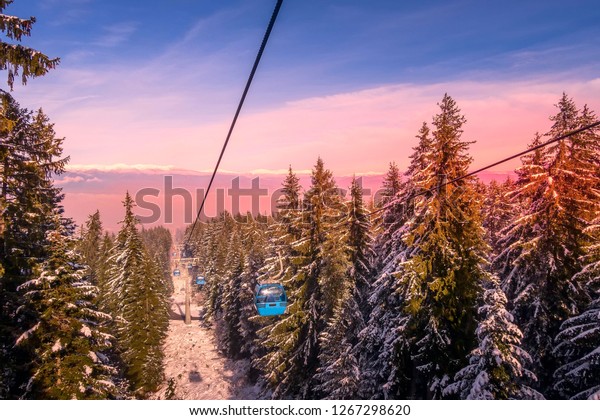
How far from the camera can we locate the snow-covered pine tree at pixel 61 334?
1470cm

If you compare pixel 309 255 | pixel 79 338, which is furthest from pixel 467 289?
pixel 79 338

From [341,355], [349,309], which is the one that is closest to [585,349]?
[341,355]

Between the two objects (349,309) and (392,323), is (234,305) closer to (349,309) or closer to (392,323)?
(349,309)

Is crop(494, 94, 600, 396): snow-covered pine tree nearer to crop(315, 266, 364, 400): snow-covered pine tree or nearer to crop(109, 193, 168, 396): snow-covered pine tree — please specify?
crop(315, 266, 364, 400): snow-covered pine tree

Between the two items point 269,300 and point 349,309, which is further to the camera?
point 349,309

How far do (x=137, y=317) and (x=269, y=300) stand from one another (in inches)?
754

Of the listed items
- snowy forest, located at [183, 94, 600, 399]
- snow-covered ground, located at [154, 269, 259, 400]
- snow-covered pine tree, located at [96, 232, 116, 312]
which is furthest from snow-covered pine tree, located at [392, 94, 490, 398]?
snow-covered pine tree, located at [96, 232, 116, 312]

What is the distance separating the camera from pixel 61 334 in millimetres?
15406

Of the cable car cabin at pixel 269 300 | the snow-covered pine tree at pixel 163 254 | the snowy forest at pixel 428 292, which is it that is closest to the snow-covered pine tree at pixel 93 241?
the snow-covered pine tree at pixel 163 254

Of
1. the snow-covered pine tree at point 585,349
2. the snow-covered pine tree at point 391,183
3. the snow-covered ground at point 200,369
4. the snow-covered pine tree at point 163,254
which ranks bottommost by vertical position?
the snow-covered ground at point 200,369

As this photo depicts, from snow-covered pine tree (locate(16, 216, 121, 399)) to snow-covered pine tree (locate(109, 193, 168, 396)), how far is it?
15.4m

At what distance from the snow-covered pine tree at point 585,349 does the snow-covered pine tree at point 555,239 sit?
684mm

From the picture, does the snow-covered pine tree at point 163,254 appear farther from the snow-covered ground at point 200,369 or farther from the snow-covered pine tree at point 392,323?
the snow-covered pine tree at point 392,323

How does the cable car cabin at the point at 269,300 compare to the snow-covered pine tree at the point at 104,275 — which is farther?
the snow-covered pine tree at the point at 104,275
